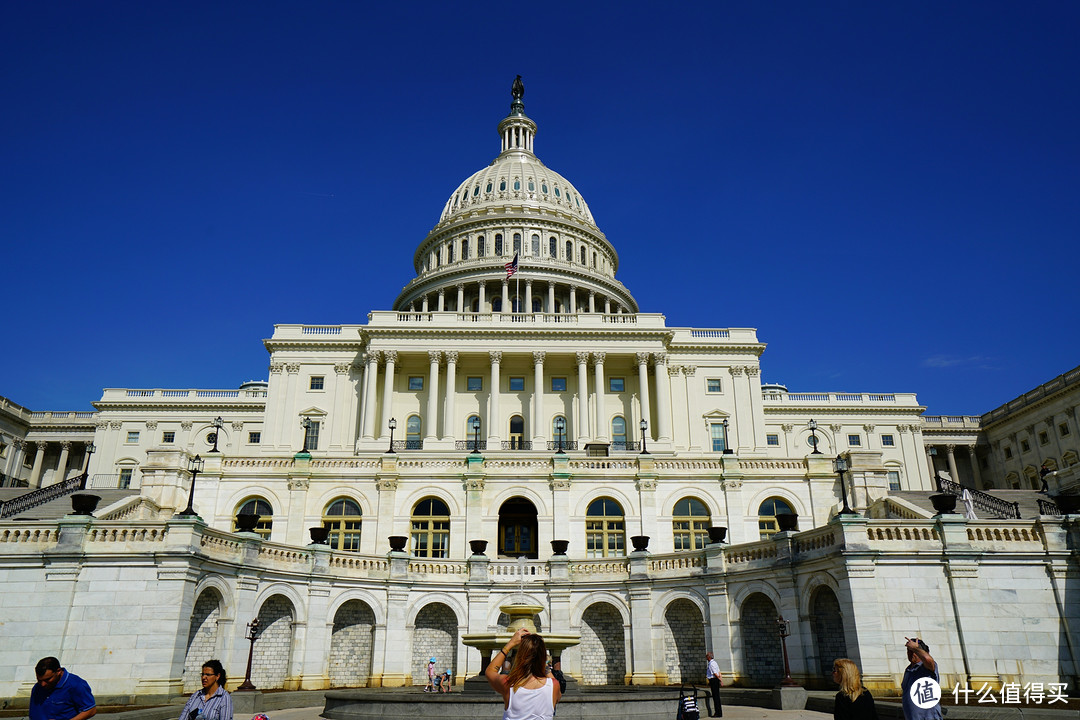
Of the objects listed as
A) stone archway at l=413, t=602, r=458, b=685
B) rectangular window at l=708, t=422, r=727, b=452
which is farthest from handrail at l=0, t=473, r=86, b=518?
rectangular window at l=708, t=422, r=727, b=452

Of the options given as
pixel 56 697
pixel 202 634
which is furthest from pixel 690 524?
pixel 56 697

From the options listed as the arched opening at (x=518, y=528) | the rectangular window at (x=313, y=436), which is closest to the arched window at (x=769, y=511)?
the arched opening at (x=518, y=528)

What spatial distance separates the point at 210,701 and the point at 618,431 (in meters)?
66.0

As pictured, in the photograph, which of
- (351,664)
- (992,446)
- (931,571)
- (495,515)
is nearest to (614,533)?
(495,515)

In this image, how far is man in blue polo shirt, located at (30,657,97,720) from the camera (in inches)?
372

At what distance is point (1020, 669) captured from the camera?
23.9 meters

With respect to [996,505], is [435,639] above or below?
below

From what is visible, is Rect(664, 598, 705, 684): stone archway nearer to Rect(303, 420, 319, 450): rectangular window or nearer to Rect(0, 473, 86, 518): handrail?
Rect(0, 473, 86, 518): handrail

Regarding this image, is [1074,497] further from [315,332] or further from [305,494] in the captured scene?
[315,332]

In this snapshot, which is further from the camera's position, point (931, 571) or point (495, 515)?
point (495, 515)

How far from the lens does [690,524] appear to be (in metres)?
44.4

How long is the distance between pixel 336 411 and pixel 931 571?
59.4 meters

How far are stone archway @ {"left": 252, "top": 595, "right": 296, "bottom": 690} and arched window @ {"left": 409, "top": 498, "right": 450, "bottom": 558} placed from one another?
12.9 metres

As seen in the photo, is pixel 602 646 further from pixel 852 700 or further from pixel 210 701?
pixel 210 701
